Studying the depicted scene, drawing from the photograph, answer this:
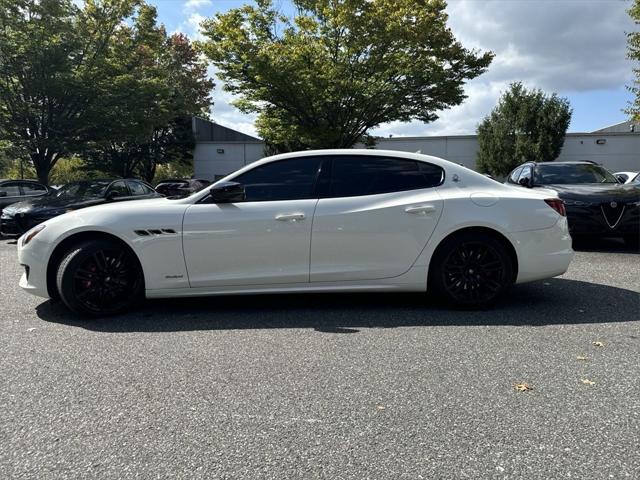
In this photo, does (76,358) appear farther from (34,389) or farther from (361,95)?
(361,95)

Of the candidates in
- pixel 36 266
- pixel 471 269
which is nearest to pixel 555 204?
pixel 471 269

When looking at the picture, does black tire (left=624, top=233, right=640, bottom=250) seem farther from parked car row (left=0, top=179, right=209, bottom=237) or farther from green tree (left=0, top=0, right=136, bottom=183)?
green tree (left=0, top=0, right=136, bottom=183)

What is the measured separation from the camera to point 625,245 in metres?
8.44

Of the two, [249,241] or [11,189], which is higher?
[11,189]

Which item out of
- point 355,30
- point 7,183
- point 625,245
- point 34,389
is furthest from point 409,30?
point 34,389

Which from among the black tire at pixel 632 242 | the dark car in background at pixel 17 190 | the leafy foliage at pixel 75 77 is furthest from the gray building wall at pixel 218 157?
the black tire at pixel 632 242

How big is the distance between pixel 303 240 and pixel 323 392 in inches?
68.3

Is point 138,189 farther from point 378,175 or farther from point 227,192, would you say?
point 378,175

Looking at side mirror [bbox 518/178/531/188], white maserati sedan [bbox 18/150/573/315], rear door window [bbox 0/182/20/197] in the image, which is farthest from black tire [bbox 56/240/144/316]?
rear door window [bbox 0/182/20/197]

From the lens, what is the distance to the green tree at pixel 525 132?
26703mm

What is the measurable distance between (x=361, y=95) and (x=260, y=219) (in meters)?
15.0

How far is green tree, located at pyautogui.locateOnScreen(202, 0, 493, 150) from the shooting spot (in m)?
17.6

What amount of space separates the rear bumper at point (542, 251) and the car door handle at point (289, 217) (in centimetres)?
201

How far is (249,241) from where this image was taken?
14.4 ft
